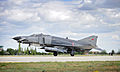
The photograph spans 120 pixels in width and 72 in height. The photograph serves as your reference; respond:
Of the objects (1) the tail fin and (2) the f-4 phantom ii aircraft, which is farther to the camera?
(1) the tail fin

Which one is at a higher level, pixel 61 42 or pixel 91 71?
pixel 61 42

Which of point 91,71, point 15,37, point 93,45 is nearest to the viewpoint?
point 91,71

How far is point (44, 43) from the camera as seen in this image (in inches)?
1612

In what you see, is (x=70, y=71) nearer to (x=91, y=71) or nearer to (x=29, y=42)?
(x=91, y=71)

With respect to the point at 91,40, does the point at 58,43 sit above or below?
below

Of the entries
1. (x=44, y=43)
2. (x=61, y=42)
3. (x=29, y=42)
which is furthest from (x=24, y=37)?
(x=61, y=42)

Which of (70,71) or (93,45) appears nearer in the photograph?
(70,71)

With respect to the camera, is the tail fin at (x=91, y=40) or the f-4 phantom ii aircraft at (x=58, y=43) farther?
the tail fin at (x=91, y=40)

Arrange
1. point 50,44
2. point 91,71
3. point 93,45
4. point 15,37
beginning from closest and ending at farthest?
point 91,71 < point 15,37 < point 50,44 < point 93,45

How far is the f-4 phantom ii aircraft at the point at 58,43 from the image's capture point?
39.5m

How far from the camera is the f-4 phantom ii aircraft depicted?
39469 mm

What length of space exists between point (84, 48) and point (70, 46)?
Answer: 3.77 metres

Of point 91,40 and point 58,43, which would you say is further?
point 91,40

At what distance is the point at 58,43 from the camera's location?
140 ft
